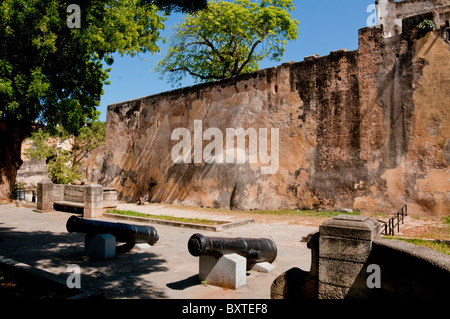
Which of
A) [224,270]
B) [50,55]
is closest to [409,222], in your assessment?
[224,270]

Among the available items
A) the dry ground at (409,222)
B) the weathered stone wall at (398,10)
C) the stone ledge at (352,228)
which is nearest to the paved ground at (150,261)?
the dry ground at (409,222)

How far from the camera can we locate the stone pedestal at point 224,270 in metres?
4.50

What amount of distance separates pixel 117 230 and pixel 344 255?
180 inches

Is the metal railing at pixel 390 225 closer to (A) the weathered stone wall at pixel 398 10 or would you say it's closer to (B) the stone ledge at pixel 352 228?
(B) the stone ledge at pixel 352 228

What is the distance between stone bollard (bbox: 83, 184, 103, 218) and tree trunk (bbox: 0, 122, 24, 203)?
7.77 ft

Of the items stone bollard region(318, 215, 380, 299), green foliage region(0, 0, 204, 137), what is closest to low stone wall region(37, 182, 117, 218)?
green foliage region(0, 0, 204, 137)

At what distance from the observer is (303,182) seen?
12.4 metres

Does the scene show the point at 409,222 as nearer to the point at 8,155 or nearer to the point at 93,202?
the point at 93,202

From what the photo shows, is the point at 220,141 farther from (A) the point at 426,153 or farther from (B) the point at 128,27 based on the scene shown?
(A) the point at 426,153

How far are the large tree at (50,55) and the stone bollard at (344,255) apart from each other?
19.4 ft

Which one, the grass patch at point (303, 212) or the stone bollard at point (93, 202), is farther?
the stone bollard at point (93, 202)

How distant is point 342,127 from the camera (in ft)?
38.5

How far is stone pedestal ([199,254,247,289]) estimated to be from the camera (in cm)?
450

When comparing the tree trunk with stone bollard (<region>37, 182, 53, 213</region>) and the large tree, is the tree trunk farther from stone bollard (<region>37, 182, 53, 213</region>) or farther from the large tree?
stone bollard (<region>37, 182, 53, 213</region>)
